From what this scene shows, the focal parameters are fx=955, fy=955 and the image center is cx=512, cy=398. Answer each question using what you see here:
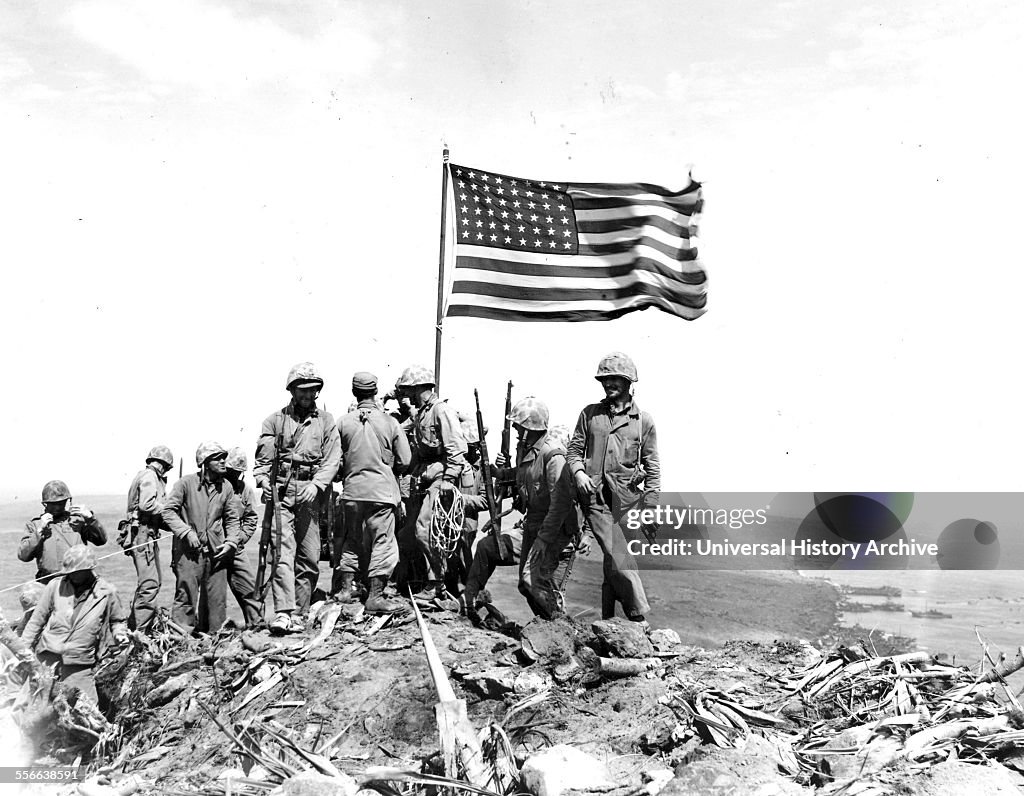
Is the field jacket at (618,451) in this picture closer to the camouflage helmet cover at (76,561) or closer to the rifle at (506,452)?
the rifle at (506,452)

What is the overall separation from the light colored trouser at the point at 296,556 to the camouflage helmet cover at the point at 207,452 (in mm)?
1247

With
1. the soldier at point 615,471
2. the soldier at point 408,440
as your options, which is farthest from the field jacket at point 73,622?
the soldier at point 615,471

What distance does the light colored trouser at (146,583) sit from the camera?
33.4 feet

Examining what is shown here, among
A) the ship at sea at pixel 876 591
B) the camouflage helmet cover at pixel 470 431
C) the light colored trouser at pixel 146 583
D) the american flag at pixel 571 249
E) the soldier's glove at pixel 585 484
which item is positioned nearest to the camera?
the soldier's glove at pixel 585 484

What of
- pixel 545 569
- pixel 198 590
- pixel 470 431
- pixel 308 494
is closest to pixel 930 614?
pixel 470 431

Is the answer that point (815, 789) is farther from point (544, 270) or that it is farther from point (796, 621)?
point (796, 621)

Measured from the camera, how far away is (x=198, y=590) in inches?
397

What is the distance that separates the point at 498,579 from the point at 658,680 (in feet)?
59.2

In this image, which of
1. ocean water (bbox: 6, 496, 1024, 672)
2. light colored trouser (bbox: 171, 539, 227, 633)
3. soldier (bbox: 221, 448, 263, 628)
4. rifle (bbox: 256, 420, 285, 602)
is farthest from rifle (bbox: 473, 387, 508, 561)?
ocean water (bbox: 6, 496, 1024, 672)

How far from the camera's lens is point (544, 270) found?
11258 millimetres

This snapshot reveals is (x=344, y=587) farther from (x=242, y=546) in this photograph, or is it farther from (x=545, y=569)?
(x=545, y=569)

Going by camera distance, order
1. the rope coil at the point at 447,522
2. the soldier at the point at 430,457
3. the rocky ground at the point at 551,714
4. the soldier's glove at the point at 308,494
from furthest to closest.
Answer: the rope coil at the point at 447,522 < the soldier at the point at 430,457 < the soldier's glove at the point at 308,494 < the rocky ground at the point at 551,714

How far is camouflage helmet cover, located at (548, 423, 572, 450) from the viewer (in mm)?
9589

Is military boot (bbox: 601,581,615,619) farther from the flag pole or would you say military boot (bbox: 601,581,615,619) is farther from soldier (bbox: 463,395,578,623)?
the flag pole
